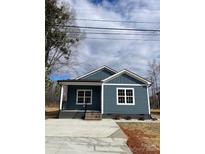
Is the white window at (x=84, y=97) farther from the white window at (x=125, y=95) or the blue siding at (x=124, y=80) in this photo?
the white window at (x=125, y=95)

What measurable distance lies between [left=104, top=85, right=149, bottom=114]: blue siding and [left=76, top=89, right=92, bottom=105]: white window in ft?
2.88

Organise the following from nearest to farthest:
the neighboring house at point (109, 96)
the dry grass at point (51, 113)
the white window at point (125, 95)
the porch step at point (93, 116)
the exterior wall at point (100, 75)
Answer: the porch step at point (93, 116) < the neighboring house at point (109, 96) < the white window at point (125, 95) < the dry grass at point (51, 113) < the exterior wall at point (100, 75)

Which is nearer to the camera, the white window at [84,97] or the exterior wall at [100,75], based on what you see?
the white window at [84,97]

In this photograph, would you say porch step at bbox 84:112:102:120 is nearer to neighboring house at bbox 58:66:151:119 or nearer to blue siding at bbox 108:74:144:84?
neighboring house at bbox 58:66:151:119

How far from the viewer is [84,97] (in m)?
11.4

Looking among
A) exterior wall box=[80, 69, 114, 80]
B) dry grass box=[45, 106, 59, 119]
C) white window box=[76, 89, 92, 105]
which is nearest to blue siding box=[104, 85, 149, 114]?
white window box=[76, 89, 92, 105]

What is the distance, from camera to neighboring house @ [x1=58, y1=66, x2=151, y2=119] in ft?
36.0

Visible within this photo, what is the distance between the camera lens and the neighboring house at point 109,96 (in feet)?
36.0

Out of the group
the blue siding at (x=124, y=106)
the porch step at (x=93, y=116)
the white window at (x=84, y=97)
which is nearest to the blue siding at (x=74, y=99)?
the white window at (x=84, y=97)
